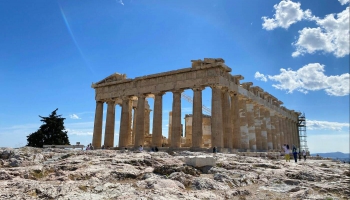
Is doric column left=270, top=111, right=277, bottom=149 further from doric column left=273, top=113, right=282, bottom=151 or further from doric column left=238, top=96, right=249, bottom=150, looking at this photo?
doric column left=238, top=96, right=249, bottom=150

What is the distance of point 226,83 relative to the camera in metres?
32.1

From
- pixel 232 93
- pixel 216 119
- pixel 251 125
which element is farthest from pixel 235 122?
pixel 216 119

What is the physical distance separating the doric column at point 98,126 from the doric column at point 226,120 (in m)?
17.8

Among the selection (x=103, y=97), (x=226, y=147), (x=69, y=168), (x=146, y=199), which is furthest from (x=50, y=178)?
(x=103, y=97)

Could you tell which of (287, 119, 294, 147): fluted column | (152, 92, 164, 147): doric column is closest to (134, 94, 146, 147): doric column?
(152, 92, 164, 147): doric column

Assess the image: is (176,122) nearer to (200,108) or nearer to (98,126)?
(200,108)

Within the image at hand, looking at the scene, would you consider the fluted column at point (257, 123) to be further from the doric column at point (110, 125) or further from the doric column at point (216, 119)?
the doric column at point (110, 125)

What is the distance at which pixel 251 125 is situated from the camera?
37719mm

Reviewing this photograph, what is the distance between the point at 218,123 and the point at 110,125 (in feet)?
54.3

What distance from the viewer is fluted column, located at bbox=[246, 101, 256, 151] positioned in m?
36.6

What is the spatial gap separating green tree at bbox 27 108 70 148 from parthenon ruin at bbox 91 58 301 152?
483 inches

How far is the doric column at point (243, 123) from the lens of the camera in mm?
34562

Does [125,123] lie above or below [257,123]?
below

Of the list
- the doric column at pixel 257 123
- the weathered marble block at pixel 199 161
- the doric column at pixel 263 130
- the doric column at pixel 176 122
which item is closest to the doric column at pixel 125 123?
the doric column at pixel 176 122
